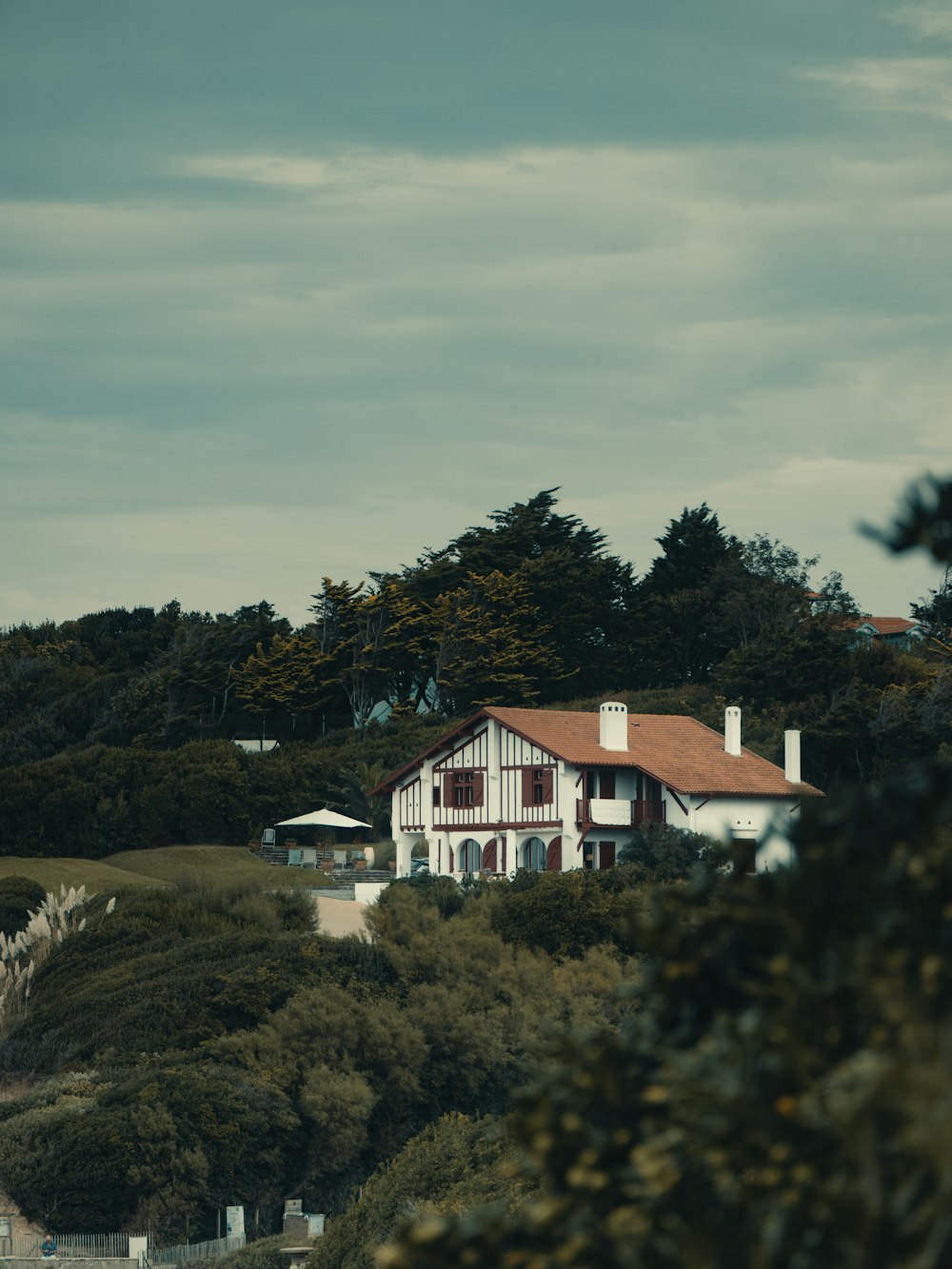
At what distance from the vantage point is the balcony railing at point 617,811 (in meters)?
52.6

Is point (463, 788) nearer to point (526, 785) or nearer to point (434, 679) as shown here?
point (526, 785)

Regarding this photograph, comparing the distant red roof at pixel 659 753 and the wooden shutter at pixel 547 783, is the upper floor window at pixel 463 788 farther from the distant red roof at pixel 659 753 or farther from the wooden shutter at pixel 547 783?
the wooden shutter at pixel 547 783

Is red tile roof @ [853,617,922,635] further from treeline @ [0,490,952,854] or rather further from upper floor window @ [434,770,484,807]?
upper floor window @ [434,770,484,807]

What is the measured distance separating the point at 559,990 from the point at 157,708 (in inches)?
1599

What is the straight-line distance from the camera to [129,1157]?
107 ft

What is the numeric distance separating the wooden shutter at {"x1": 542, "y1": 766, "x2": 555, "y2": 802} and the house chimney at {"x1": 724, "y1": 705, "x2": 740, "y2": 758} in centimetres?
613

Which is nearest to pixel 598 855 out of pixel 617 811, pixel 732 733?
pixel 617 811

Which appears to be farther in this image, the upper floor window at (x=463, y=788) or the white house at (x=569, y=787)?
the upper floor window at (x=463, y=788)

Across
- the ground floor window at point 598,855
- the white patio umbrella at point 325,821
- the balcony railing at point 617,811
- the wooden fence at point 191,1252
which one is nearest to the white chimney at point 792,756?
the balcony railing at point 617,811

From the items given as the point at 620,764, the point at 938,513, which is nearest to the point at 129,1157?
the point at 620,764

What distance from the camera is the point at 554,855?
5297 centimetres

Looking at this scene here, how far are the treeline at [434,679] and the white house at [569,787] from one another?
7.06 meters

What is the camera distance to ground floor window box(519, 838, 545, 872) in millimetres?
53781

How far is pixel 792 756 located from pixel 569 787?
7767 mm
